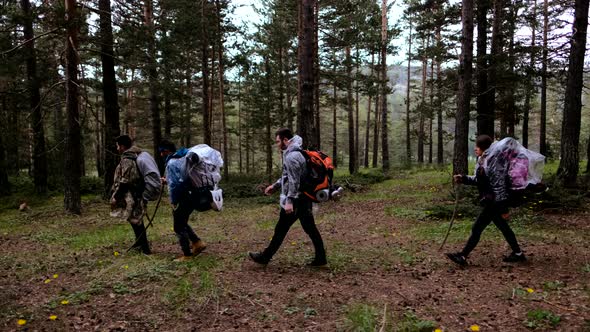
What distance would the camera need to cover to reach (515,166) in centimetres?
562

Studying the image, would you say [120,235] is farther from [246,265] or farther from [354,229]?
[354,229]

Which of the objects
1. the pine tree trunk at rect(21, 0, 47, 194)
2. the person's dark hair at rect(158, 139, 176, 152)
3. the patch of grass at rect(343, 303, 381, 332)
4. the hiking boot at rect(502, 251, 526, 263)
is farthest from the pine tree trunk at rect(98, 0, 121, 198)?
the hiking boot at rect(502, 251, 526, 263)

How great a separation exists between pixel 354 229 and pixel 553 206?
16.6ft

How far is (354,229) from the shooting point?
9398mm

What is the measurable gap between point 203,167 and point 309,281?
2.45 metres

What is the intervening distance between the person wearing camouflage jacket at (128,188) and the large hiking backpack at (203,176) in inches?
43.9

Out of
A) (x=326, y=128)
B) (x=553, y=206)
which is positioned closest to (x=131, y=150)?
(x=553, y=206)

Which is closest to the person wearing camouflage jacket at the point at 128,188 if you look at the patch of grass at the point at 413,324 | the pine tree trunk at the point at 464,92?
the patch of grass at the point at 413,324

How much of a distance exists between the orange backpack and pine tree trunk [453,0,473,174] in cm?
774

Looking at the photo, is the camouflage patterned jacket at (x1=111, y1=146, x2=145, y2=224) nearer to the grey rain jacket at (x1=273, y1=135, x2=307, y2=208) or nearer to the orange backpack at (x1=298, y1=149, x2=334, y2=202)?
the grey rain jacket at (x1=273, y1=135, x2=307, y2=208)

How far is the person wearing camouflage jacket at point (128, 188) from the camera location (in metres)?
6.55

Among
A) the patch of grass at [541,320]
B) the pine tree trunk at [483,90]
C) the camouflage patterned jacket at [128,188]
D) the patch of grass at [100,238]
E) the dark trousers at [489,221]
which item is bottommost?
the patch of grass at [100,238]

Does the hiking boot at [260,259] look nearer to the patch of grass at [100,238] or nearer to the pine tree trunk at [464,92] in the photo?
the patch of grass at [100,238]

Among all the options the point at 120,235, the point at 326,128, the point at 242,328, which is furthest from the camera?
the point at 326,128
